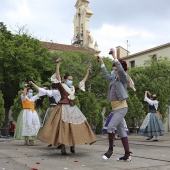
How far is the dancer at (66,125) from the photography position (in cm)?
596

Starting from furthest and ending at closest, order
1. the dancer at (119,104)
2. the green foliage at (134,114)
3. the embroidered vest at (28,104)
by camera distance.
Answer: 1. the green foliage at (134,114)
2. the embroidered vest at (28,104)
3. the dancer at (119,104)

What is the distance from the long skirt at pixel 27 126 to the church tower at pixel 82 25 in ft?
150

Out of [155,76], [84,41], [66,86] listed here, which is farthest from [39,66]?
[84,41]

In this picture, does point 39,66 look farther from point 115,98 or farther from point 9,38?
point 115,98

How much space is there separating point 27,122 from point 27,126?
124 millimetres

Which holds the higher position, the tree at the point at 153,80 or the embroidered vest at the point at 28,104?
the tree at the point at 153,80

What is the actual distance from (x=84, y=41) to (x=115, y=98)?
51240 millimetres

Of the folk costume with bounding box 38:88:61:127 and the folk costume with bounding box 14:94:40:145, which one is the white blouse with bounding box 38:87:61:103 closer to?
the folk costume with bounding box 38:88:61:127

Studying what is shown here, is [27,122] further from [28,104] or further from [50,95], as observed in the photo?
[50,95]

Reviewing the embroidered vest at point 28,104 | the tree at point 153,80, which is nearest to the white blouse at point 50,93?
the embroidered vest at point 28,104

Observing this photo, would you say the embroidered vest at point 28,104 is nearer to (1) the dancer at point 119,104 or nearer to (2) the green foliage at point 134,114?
(1) the dancer at point 119,104

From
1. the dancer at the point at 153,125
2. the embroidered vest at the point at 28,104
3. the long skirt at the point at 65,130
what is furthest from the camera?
the dancer at the point at 153,125

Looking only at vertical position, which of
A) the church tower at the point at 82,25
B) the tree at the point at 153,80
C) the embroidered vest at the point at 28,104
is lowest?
the embroidered vest at the point at 28,104

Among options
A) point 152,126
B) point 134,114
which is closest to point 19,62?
point 134,114
